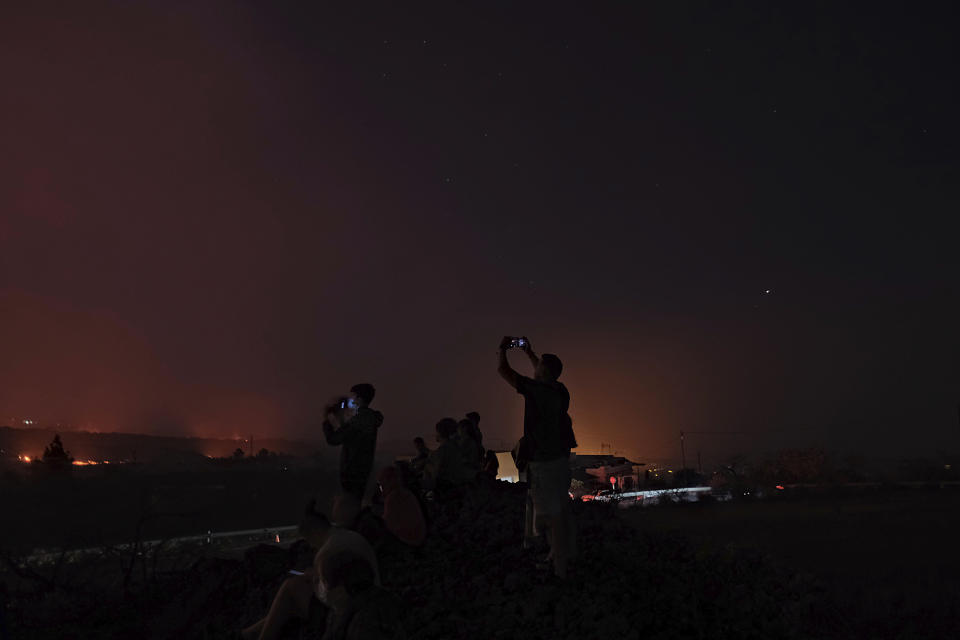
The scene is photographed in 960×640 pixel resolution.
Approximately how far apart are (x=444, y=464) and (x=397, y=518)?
3.66 metres

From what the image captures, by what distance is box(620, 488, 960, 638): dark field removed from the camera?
11.2 meters

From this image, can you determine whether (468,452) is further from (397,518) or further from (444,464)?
(397,518)

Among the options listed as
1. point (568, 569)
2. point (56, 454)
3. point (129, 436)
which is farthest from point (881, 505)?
point (129, 436)

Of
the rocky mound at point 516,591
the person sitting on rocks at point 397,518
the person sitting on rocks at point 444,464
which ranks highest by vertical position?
the person sitting on rocks at point 444,464

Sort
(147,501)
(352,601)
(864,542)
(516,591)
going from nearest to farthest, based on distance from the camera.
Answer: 1. (352,601)
2. (516,591)
3. (864,542)
4. (147,501)

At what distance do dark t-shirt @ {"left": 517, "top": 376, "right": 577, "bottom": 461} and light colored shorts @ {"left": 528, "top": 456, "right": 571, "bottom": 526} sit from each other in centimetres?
10

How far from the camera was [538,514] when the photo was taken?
26.8 feet

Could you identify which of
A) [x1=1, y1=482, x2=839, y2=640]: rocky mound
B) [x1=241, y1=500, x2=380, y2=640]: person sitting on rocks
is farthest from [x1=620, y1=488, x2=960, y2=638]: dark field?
[x1=241, y1=500, x2=380, y2=640]: person sitting on rocks

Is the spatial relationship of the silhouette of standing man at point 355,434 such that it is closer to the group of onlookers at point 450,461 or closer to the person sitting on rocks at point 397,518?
the person sitting on rocks at point 397,518

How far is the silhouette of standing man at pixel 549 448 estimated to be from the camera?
812cm

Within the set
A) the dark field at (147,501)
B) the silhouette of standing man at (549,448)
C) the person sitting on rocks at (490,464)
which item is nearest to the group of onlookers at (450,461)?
the person sitting on rocks at (490,464)

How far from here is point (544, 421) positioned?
8438 mm

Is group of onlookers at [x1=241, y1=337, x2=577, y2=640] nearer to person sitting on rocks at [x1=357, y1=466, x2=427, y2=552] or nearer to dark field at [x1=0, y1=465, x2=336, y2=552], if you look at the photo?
person sitting on rocks at [x1=357, y1=466, x2=427, y2=552]

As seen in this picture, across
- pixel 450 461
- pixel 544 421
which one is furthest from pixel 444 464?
pixel 544 421
